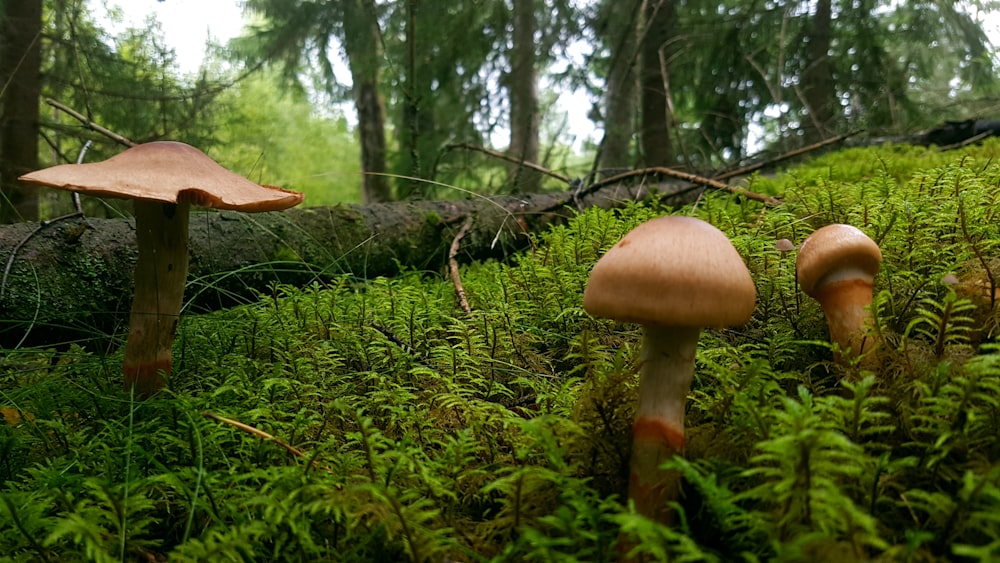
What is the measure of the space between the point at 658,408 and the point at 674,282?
0.32 m

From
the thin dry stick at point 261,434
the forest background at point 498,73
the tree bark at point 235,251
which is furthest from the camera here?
the forest background at point 498,73

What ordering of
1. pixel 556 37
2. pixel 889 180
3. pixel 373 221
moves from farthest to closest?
pixel 556 37 → pixel 373 221 → pixel 889 180

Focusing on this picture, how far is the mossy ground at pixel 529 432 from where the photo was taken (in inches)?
40.5

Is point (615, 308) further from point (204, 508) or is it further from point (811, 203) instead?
point (811, 203)

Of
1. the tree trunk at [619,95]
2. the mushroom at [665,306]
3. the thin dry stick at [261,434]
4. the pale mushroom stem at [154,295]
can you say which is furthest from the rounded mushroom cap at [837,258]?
the tree trunk at [619,95]

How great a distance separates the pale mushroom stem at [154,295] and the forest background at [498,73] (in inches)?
107

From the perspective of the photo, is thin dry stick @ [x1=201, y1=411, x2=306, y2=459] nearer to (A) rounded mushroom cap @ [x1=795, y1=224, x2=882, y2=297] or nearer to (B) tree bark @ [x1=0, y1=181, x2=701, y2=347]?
(B) tree bark @ [x1=0, y1=181, x2=701, y2=347]

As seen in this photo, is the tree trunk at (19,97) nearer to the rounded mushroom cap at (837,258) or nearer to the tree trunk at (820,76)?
the rounded mushroom cap at (837,258)

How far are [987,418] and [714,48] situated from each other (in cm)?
712

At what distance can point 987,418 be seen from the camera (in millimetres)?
1116

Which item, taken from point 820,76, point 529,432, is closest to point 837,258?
point 529,432

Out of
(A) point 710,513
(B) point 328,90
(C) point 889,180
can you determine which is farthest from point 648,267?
(B) point 328,90

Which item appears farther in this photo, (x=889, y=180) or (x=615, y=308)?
(x=889, y=180)

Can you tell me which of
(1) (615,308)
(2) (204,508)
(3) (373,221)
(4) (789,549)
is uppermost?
(3) (373,221)
